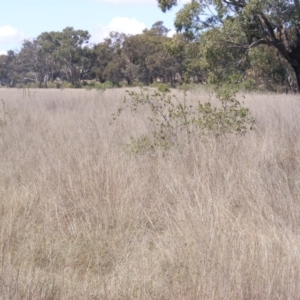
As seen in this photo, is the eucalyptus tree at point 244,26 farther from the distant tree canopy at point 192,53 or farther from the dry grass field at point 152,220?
the dry grass field at point 152,220

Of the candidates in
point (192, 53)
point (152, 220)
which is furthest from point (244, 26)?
point (152, 220)

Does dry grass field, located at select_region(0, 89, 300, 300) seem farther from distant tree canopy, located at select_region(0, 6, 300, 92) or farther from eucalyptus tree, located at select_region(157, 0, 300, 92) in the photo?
eucalyptus tree, located at select_region(157, 0, 300, 92)

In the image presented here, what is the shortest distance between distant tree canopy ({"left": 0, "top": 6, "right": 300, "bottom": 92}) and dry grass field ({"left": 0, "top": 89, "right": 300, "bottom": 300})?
2.06 m

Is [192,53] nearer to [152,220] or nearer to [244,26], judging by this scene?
[244,26]

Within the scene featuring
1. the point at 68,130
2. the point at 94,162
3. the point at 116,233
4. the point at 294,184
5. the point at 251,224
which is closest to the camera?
the point at 251,224

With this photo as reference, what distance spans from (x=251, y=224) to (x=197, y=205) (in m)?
0.47

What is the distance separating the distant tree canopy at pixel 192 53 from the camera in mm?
14086

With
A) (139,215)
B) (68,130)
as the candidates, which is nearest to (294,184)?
(139,215)

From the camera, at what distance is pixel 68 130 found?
27.1 ft

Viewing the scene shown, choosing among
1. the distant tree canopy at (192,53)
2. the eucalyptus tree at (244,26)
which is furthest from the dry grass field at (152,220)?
the eucalyptus tree at (244,26)

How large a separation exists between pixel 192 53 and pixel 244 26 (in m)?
3.08

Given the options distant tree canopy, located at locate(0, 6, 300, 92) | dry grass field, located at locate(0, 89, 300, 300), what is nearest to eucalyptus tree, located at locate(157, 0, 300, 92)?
distant tree canopy, located at locate(0, 6, 300, 92)

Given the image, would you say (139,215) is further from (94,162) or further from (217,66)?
(217,66)

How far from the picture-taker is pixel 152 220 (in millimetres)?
4508
